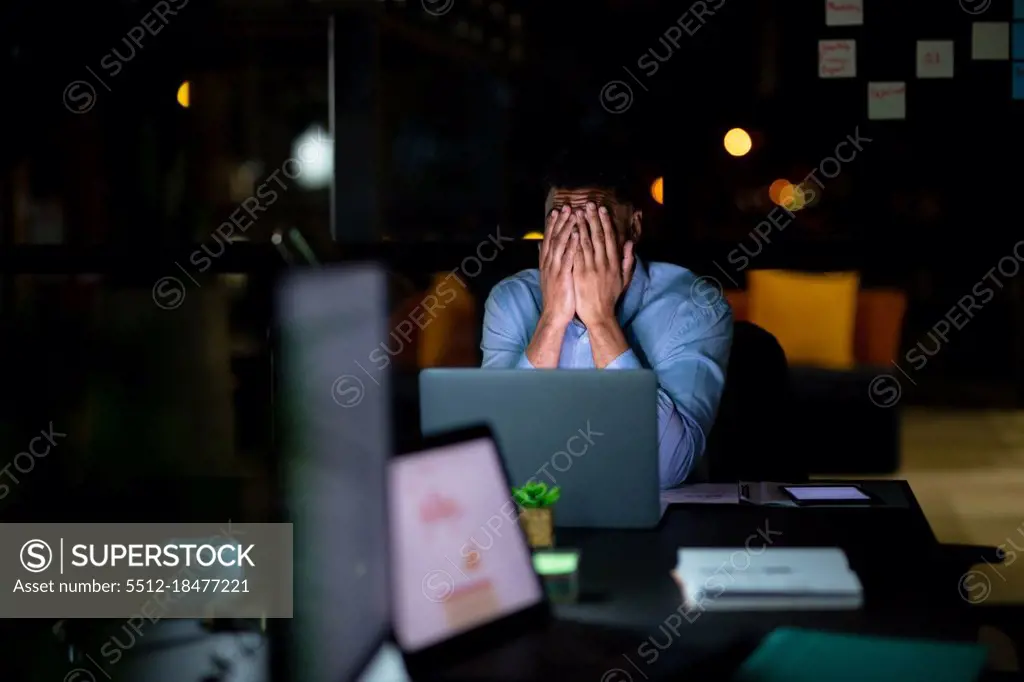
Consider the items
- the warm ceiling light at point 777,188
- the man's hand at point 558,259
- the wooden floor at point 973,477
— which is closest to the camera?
the man's hand at point 558,259

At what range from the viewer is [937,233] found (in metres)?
3.59

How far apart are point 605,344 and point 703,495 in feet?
1.83

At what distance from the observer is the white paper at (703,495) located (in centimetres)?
194

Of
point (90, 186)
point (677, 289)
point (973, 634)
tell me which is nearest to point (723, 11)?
point (677, 289)

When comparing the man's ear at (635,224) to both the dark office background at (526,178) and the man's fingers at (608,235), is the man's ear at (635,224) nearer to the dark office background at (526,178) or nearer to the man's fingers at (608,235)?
the man's fingers at (608,235)

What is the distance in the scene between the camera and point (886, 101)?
3709 mm

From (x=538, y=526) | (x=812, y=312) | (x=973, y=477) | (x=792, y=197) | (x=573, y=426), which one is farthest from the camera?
(x=812, y=312)

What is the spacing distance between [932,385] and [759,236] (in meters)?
3.82

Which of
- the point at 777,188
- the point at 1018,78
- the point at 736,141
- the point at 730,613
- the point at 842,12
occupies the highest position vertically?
the point at 842,12

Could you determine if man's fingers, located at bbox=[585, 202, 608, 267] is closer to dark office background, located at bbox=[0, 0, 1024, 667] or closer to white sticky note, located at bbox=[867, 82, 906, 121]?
dark office background, located at bbox=[0, 0, 1024, 667]

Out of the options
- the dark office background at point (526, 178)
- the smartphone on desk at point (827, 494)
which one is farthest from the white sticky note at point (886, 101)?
the smartphone on desk at point (827, 494)

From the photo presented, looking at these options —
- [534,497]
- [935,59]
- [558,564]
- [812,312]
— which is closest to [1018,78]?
[935,59]

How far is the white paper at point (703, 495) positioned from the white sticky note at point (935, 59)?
86.3 inches

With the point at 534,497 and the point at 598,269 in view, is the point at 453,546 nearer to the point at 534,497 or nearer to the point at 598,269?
the point at 534,497
